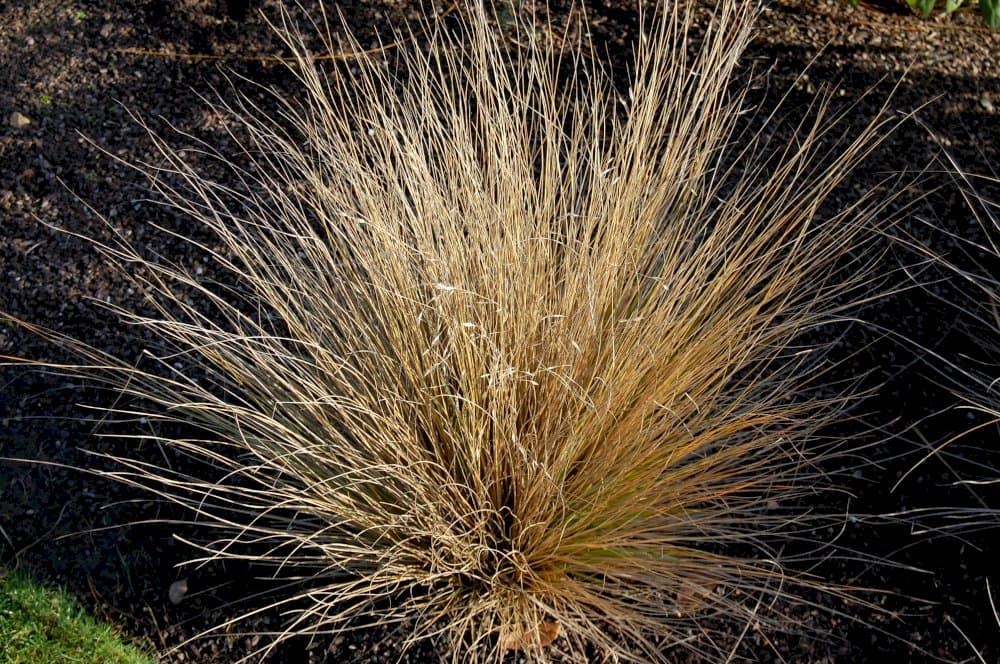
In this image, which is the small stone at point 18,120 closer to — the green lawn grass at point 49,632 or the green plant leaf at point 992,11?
the green lawn grass at point 49,632

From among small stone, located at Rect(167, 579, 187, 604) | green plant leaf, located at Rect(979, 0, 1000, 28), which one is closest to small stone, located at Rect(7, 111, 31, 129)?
small stone, located at Rect(167, 579, 187, 604)

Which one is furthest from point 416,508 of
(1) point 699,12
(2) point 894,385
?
(1) point 699,12

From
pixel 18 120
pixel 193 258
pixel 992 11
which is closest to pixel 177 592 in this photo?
pixel 193 258

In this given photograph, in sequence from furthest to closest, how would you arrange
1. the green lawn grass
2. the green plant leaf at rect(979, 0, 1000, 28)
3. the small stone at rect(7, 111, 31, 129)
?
the small stone at rect(7, 111, 31, 129) → the green plant leaf at rect(979, 0, 1000, 28) → the green lawn grass

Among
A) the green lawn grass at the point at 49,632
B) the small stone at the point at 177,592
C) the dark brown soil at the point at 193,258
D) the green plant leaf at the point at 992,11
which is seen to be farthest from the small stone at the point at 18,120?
the green plant leaf at the point at 992,11

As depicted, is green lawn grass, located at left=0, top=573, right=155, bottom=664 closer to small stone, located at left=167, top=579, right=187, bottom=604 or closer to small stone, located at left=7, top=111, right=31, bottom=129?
small stone, located at left=167, top=579, right=187, bottom=604

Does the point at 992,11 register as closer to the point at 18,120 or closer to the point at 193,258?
the point at 193,258

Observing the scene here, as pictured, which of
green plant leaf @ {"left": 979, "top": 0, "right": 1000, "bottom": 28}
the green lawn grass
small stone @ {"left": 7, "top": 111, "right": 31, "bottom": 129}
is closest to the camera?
the green lawn grass
